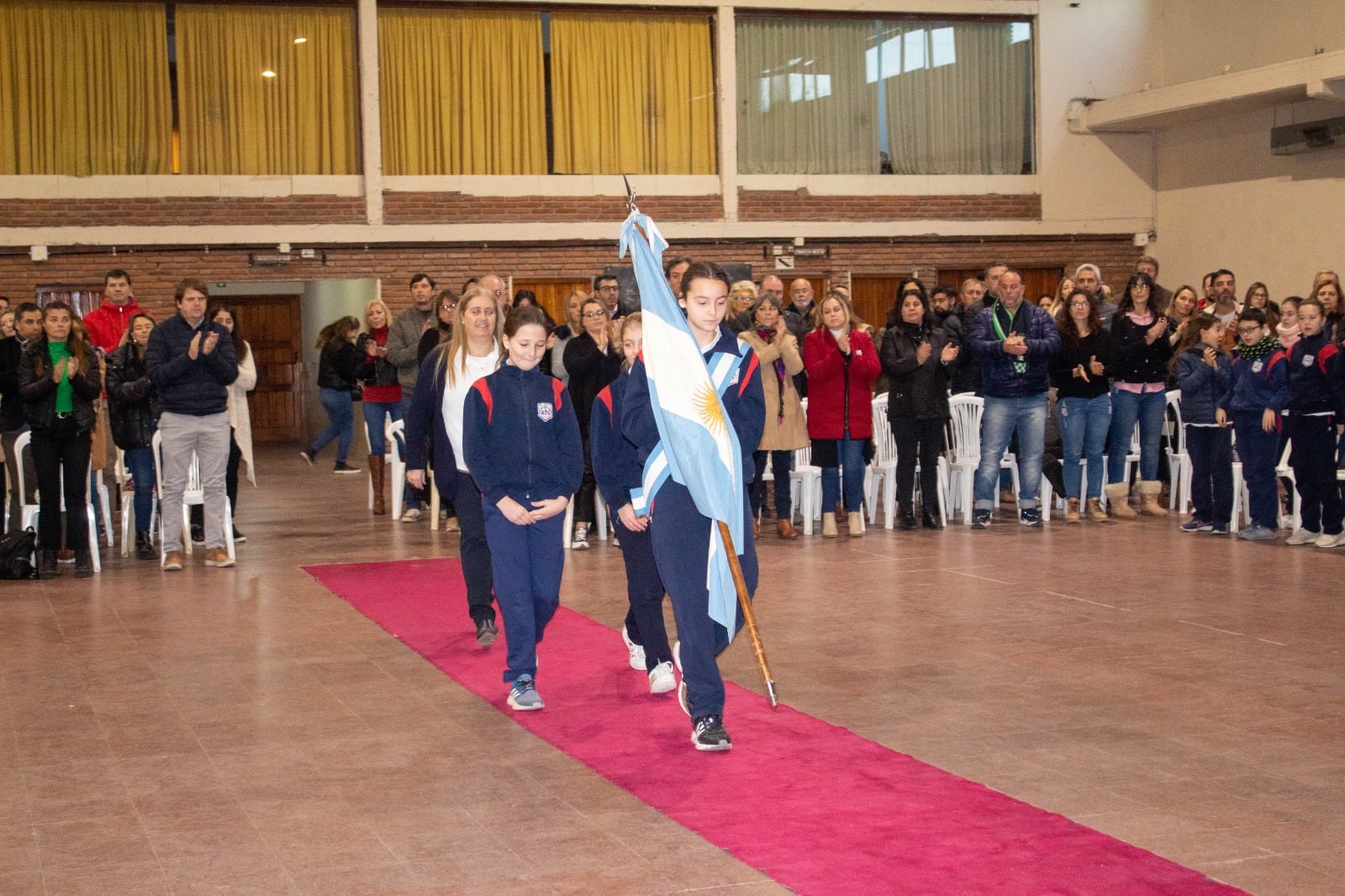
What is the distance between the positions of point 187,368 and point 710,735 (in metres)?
5.64

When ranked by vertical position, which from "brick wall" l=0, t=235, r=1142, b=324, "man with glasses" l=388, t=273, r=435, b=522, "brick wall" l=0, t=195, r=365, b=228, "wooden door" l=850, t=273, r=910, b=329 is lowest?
"man with glasses" l=388, t=273, r=435, b=522

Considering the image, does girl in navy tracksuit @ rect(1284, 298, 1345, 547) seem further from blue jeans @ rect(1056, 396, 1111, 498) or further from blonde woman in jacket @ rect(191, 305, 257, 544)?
blonde woman in jacket @ rect(191, 305, 257, 544)

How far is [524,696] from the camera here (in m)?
6.01

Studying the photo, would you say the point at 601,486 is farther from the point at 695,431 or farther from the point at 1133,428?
the point at 1133,428

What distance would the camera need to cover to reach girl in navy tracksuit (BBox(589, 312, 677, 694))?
19.3 ft

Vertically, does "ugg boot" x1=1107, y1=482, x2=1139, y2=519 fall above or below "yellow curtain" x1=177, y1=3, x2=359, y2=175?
below

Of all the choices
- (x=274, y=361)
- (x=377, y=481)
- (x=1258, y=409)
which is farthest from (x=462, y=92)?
(x=1258, y=409)

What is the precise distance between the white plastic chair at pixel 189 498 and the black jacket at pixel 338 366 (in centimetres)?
398

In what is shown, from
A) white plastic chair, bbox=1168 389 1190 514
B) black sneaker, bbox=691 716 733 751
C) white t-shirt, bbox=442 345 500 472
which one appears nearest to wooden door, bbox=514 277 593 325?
white plastic chair, bbox=1168 389 1190 514

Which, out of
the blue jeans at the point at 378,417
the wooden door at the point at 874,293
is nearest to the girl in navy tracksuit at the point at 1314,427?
the blue jeans at the point at 378,417

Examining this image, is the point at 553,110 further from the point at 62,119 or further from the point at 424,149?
the point at 62,119

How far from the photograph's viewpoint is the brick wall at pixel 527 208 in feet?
62.8

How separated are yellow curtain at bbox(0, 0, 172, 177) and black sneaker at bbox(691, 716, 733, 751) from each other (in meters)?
15.2

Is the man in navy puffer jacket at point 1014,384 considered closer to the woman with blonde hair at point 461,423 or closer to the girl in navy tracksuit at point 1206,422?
the girl in navy tracksuit at point 1206,422
